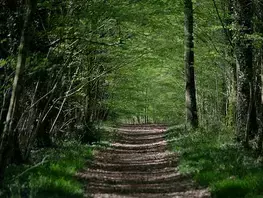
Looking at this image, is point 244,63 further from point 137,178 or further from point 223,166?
point 137,178

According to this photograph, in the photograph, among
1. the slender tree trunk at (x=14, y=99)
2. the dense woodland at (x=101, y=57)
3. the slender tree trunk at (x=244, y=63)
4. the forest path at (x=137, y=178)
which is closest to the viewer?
the slender tree trunk at (x=14, y=99)

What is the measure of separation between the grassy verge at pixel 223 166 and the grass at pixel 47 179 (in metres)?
2.94

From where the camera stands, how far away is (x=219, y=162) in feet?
40.9

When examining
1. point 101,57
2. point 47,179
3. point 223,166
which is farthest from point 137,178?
point 101,57

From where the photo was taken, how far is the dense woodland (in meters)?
11.0

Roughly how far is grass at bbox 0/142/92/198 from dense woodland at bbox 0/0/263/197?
0.37 metres

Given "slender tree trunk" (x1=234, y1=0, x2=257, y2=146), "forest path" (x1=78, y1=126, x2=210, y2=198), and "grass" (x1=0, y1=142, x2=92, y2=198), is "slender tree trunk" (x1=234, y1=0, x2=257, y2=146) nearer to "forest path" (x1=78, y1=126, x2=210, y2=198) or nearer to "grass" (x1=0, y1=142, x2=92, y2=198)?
"forest path" (x1=78, y1=126, x2=210, y2=198)

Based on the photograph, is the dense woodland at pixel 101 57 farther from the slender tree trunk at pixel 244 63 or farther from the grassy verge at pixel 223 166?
the grassy verge at pixel 223 166

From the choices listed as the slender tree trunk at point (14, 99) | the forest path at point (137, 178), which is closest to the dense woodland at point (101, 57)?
the slender tree trunk at point (14, 99)

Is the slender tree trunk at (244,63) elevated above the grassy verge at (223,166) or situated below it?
above

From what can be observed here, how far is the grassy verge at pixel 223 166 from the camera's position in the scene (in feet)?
29.3

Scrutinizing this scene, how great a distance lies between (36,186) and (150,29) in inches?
425

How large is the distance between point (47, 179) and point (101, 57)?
11.1m

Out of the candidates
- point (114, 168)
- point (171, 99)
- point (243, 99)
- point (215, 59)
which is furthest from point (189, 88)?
point (171, 99)
